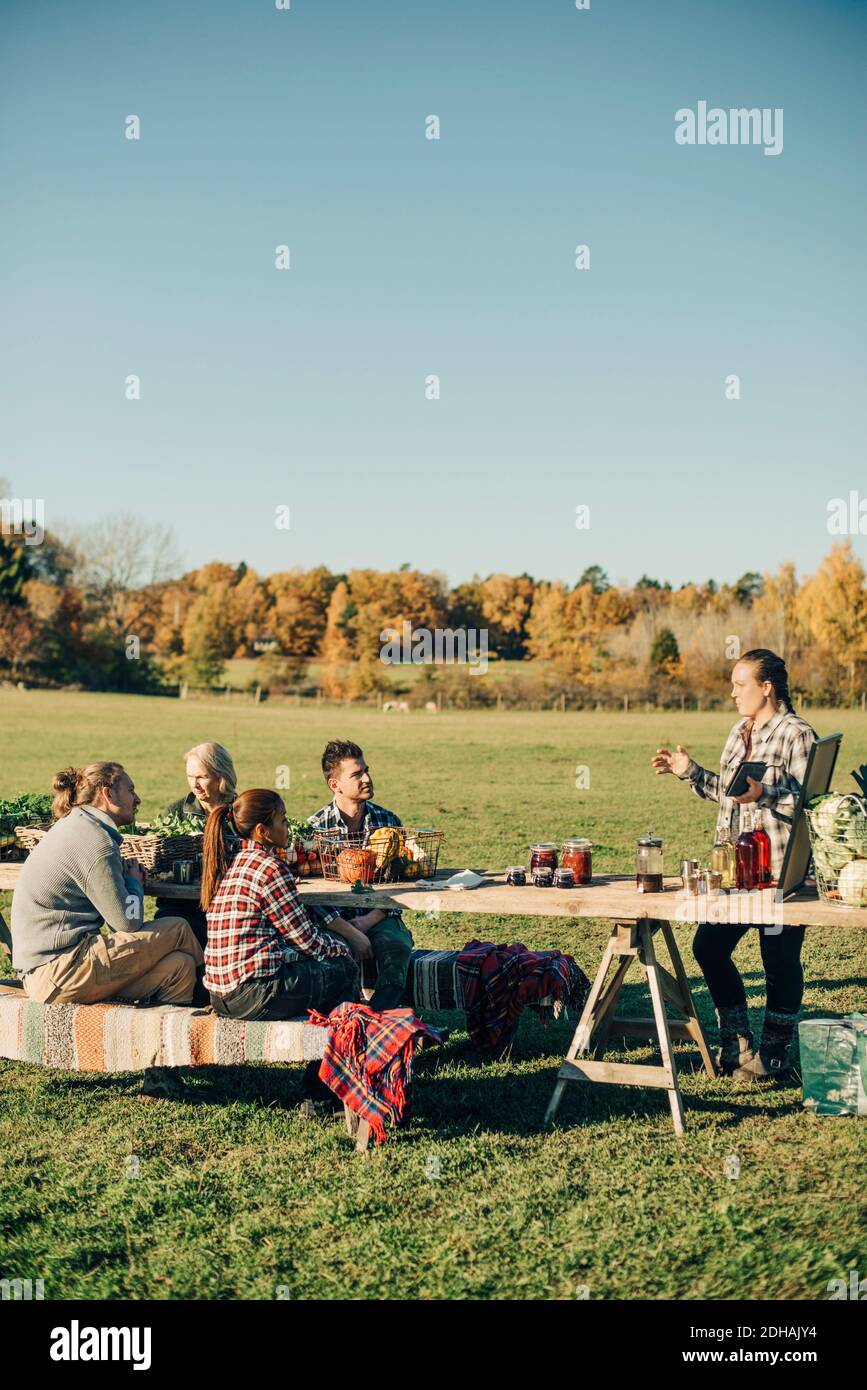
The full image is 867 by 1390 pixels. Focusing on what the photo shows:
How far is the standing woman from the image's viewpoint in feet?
19.6

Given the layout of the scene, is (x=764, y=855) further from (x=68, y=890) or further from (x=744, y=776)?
(x=68, y=890)

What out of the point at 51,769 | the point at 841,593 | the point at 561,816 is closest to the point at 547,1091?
the point at 561,816

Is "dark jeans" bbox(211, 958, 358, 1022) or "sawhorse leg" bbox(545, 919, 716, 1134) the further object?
"sawhorse leg" bbox(545, 919, 716, 1134)

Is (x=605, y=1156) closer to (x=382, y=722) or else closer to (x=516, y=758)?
(x=516, y=758)

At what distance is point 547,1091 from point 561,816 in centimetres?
1361

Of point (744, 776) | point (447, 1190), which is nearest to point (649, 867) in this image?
point (744, 776)

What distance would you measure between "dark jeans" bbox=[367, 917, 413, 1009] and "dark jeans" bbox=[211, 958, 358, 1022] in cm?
53

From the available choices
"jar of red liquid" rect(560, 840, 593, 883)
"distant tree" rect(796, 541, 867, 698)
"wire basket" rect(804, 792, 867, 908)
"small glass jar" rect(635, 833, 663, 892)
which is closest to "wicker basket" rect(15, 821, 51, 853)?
"jar of red liquid" rect(560, 840, 593, 883)

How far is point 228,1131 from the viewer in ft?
18.8

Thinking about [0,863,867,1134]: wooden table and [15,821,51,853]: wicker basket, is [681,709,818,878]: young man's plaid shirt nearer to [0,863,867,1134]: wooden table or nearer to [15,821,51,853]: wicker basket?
[0,863,867,1134]: wooden table

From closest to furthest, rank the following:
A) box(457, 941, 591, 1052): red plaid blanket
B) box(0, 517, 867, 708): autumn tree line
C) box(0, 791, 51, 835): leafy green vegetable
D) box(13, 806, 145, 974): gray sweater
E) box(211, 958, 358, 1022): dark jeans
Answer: box(211, 958, 358, 1022): dark jeans, box(13, 806, 145, 974): gray sweater, box(457, 941, 591, 1052): red plaid blanket, box(0, 791, 51, 835): leafy green vegetable, box(0, 517, 867, 708): autumn tree line

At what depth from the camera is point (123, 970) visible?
583 cm

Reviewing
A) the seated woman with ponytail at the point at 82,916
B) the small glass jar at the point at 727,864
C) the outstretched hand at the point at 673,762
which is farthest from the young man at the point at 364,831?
the small glass jar at the point at 727,864

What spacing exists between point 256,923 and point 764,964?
2.60 meters
